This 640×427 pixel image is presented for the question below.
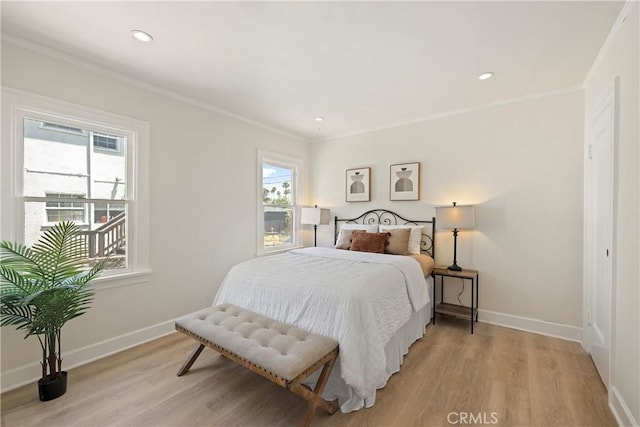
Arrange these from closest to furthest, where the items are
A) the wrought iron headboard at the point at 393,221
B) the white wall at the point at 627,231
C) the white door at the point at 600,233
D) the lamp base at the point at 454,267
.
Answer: the white wall at the point at 627,231 < the white door at the point at 600,233 < the lamp base at the point at 454,267 < the wrought iron headboard at the point at 393,221

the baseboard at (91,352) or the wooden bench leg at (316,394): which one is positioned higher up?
the wooden bench leg at (316,394)

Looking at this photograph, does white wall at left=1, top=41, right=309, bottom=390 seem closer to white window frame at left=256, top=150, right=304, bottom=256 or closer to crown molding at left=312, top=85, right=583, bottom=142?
white window frame at left=256, top=150, right=304, bottom=256

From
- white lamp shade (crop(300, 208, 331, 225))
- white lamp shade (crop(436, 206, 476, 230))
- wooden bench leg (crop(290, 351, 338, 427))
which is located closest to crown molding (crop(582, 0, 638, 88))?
white lamp shade (crop(436, 206, 476, 230))

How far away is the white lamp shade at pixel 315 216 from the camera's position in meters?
4.37

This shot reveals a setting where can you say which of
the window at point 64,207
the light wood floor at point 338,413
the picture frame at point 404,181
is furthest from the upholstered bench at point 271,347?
the picture frame at point 404,181

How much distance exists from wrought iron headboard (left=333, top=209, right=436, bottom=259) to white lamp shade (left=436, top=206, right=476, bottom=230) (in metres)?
0.39

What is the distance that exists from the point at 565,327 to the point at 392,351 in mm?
2058

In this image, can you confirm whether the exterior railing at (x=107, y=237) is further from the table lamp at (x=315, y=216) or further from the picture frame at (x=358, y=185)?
the picture frame at (x=358, y=185)

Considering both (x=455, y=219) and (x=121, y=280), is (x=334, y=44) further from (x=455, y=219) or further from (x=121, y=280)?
(x=121, y=280)

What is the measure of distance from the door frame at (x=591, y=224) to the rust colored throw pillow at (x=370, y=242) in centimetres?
190

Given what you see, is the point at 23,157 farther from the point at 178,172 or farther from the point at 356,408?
the point at 356,408

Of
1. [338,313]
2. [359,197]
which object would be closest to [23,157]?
[338,313]

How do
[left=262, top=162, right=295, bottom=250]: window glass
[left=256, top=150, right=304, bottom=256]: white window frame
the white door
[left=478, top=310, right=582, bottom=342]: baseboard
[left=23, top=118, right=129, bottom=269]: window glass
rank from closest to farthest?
the white door → [left=23, top=118, right=129, bottom=269]: window glass → [left=478, top=310, right=582, bottom=342]: baseboard → [left=256, top=150, right=304, bottom=256]: white window frame → [left=262, top=162, right=295, bottom=250]: window glass

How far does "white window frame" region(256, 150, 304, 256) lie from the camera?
4016 mm
